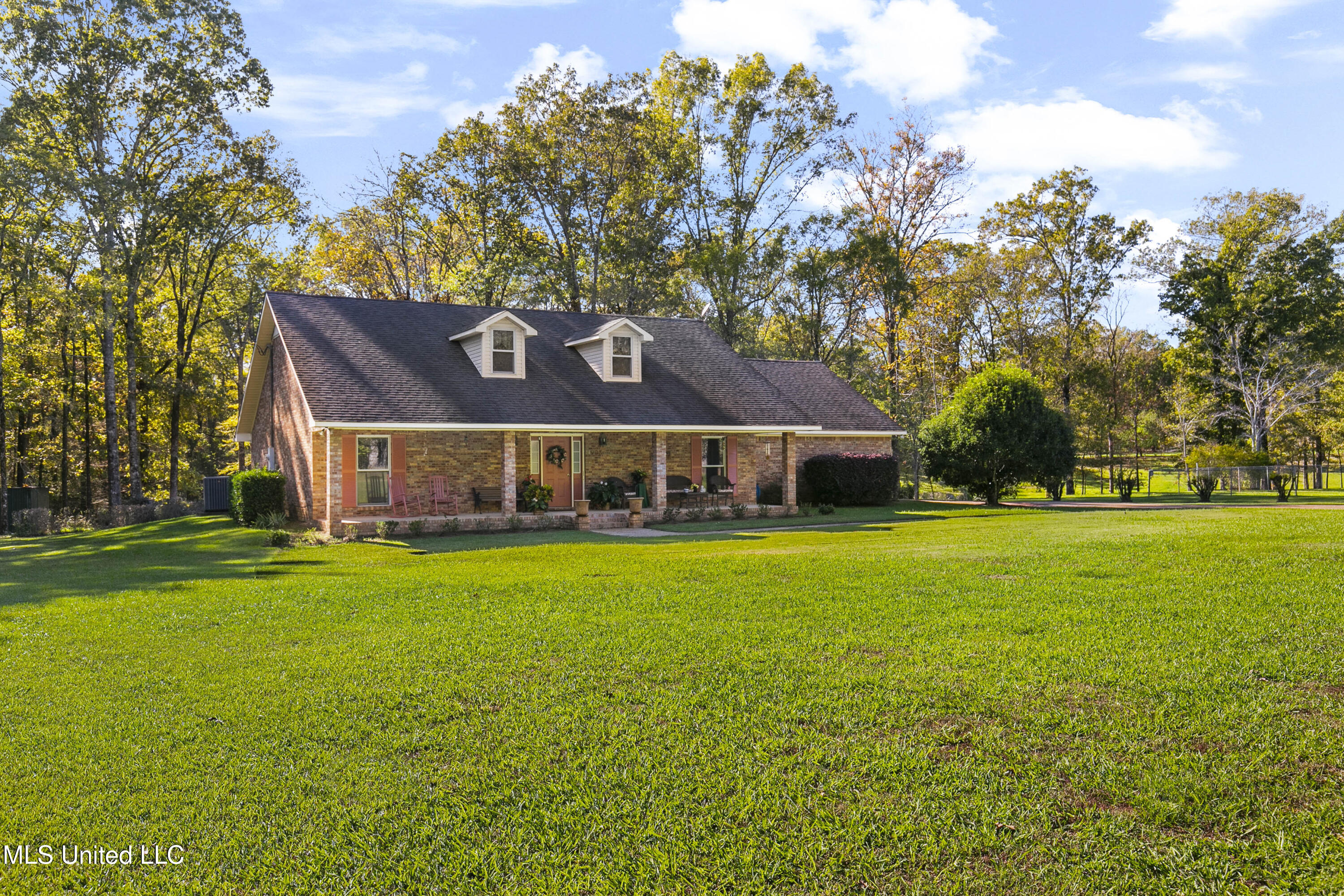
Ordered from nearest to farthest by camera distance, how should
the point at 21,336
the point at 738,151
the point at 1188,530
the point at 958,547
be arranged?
the point at 958,547
the point at 1188,530
the point at 21,336
the point at 738,151

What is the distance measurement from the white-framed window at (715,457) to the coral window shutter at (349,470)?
9.82 m

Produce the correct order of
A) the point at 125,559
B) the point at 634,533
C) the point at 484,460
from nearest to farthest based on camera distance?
the point at 125,559 < the point at 634,533 < the point at 484,460

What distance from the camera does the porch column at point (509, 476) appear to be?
66.2ft

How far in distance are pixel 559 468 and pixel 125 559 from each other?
10.3 metres

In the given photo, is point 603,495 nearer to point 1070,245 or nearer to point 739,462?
point 739,462

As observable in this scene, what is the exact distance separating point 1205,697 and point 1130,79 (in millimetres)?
14395

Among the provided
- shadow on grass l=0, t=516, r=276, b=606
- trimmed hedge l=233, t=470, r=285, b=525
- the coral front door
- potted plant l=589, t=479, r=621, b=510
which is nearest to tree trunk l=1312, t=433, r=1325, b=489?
potted plant l=589, t=479, r=621, b=510

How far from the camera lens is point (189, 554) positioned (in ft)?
49.4

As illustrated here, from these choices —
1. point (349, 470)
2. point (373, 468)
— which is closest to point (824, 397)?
point (373, 468)

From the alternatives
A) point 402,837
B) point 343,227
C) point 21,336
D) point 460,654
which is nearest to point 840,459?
point 460,654

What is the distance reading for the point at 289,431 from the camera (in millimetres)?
21344

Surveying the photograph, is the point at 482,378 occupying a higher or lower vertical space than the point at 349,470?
higher

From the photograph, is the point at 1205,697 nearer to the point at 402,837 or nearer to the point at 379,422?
the point at 402,837

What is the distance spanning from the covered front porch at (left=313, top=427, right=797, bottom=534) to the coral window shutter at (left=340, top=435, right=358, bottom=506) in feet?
0.07
